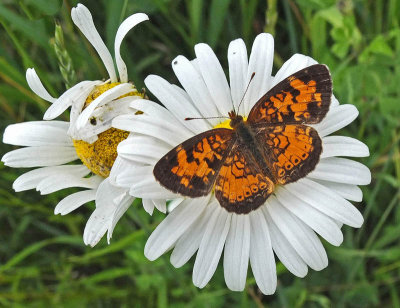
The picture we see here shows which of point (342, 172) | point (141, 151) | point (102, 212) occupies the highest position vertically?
point (141, 151)

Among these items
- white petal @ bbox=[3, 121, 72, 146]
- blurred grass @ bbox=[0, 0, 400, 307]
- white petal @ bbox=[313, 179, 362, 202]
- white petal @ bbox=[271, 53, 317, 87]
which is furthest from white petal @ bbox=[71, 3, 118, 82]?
white petal @ bbox=[313, 179, 362, 202]

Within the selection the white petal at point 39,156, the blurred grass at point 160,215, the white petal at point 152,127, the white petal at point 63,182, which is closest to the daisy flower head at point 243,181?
the white petal at point 152,127

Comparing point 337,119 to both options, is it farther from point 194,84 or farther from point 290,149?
point 194,84

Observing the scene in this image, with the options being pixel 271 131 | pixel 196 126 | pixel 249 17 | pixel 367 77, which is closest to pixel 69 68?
pixel 196 126

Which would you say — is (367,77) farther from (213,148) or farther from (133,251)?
(133,251)

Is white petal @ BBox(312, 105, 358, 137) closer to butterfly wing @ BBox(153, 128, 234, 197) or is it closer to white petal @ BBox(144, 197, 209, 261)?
butterfly wing @ BBox(153, 128, 234, 197)

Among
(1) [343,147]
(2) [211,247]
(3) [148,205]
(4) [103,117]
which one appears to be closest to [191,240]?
(2) [211,247]
